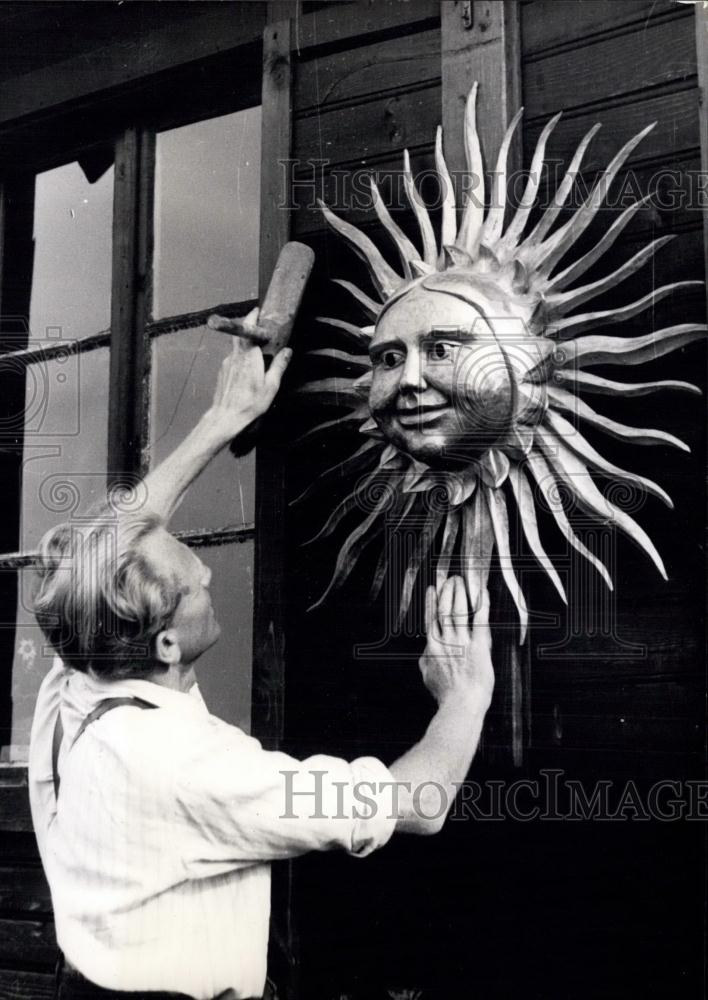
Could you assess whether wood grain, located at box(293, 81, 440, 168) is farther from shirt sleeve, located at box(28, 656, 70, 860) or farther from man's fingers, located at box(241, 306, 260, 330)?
shirt sleeve, located at box(28, 656, 70, 860)

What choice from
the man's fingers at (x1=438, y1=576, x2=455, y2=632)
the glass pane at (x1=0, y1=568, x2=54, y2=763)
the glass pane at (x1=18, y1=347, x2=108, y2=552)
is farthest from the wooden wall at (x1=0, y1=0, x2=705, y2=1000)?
the glass pane at (x1=0, y1=568, x2=54, y2=763)

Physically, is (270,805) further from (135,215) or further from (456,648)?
(135,215)

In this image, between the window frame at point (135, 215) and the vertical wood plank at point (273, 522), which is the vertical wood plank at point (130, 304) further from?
the vertical wood plank at point (273, 522)

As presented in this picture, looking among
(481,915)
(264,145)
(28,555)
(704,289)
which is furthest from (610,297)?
(28,555)

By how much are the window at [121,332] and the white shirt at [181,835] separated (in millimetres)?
516

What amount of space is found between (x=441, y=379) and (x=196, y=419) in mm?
723

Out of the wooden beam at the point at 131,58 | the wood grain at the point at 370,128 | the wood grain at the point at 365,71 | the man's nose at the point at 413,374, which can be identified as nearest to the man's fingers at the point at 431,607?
the man's nose at the point at 413,374

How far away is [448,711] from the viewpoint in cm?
A: 221

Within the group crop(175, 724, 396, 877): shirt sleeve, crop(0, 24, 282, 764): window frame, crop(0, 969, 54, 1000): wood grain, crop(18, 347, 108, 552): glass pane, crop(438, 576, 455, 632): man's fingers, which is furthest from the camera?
crop(18, 347, 108, 552): glass pane

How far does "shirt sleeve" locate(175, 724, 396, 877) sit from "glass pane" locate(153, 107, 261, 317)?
3.64 feet

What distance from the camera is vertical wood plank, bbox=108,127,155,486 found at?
112 inches

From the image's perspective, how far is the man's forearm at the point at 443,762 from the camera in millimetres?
2158

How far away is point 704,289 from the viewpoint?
7.04ft

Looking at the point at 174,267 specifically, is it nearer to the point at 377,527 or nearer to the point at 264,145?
the point at 264,145
